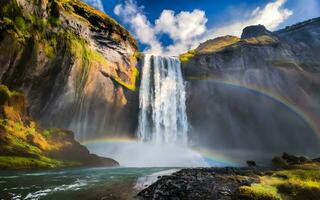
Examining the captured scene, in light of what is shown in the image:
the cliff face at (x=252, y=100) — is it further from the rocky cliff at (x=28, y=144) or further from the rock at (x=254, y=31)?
the rock at (x=254, y=31)

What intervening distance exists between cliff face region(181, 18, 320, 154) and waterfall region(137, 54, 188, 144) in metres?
3.78

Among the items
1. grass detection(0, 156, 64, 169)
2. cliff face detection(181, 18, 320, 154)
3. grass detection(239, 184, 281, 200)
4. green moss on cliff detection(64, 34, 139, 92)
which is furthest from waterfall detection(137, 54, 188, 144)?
grass detection(239, 184, 281, 200)

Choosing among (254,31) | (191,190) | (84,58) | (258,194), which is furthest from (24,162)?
(254,31)

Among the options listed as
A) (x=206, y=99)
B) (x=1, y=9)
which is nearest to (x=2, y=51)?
(x=1, y=9)

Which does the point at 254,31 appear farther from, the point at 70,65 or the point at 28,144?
the point at 28,144

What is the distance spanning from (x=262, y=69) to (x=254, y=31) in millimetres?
62411

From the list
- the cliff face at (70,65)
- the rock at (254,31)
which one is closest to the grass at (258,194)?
the cliff face at (70,65)

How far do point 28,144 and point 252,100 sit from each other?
186 feet

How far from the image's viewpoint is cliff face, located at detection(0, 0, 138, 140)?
43094 millimetres

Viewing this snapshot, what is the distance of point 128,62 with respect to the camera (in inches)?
2746

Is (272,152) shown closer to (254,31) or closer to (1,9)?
(1,9)

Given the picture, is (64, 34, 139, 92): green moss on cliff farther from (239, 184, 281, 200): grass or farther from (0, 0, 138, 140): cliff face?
(239, 184, 281, 200): grass

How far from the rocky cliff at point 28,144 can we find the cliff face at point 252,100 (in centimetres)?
3385

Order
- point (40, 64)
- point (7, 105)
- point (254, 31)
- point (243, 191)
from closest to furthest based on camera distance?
point (243, 191)
point (7, 105)
point (40, 64)
point (254, 31)
